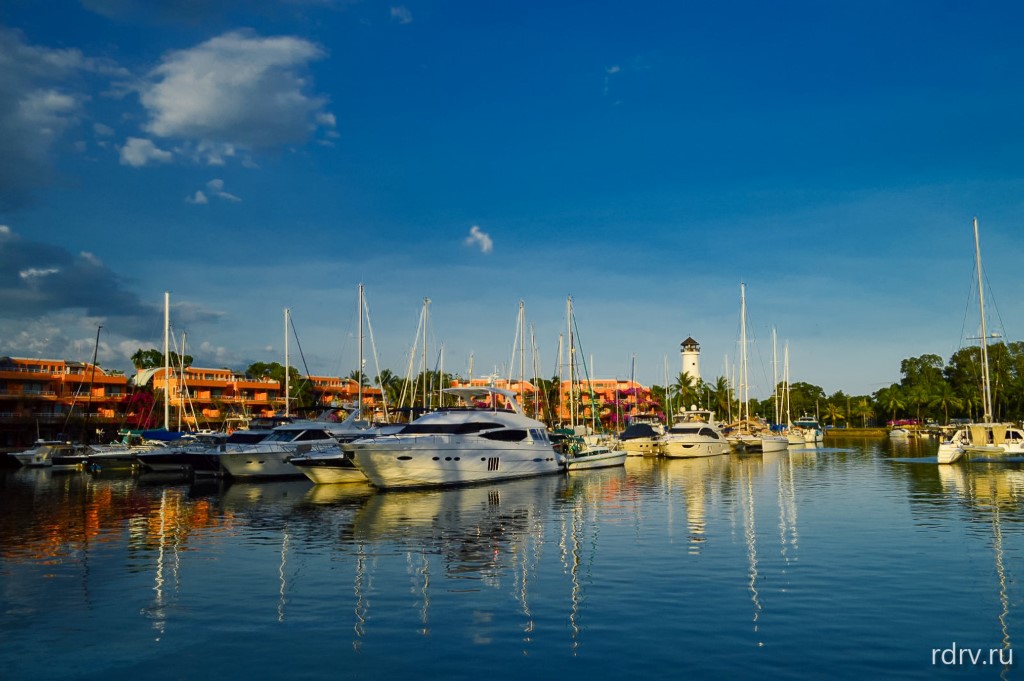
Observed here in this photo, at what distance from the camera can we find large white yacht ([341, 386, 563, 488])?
111 ft

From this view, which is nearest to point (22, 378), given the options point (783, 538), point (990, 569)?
point (783, 538)

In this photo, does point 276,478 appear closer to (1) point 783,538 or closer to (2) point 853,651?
(1) point 783,538

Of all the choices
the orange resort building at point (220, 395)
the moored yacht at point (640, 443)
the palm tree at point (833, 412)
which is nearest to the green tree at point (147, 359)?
the orange resort building at point (220, 395)

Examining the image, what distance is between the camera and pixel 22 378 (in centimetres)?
8356

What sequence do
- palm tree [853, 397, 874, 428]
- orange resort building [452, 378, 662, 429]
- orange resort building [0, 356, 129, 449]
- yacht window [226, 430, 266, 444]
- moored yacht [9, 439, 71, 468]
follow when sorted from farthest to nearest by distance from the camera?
palm tree [853, 397, 874, 428] → orange resort building [452, 378, 662, 429] → orange resort building [0, 356, 129, 449] → moored yacht [9, 439, 71, 468] → yacht window [226, 430, 266, 444]

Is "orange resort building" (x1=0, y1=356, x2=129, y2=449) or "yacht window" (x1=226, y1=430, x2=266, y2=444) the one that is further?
"orange resort building" (x1=0, y1=356, x2=129, y2=449)

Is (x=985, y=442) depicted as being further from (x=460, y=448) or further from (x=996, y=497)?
(x=460, y=448)

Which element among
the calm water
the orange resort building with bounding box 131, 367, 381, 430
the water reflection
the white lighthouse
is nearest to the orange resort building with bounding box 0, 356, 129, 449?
the orange resort building with bounding box 131, 367, 381, 430

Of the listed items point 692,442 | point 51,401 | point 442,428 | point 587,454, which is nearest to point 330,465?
point 442,428

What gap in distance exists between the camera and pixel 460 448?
36.7 m

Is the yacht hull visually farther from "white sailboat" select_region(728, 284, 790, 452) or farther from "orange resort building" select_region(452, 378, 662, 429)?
"orange resort building" select_region(452, 378, 662, 429)

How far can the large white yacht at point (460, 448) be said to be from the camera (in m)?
34.0

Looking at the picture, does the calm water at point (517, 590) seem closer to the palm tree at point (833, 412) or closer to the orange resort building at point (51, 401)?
the orange resort building at point (51, 401)

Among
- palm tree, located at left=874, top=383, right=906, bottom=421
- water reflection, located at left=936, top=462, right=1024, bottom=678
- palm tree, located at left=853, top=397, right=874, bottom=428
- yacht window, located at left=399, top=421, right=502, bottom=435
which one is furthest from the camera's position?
palm tree, located at left=853, top=397, right=874, bottom=428
